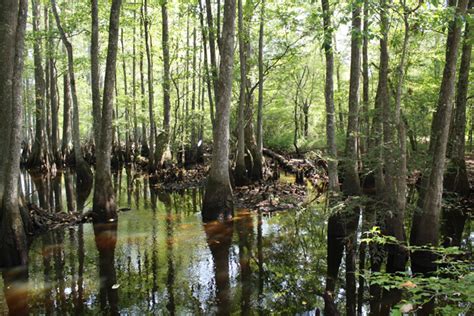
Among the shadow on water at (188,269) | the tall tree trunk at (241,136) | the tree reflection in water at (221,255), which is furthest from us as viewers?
the tall tree trunk at (241,136)

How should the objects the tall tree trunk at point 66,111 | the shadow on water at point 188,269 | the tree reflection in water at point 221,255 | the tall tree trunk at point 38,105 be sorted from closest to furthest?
the shadow on water at point 188,269 < the tree reflection in water at point 221,255 < the tall tree trunk at point 38,105 < the tall tree trunk at point 66,111

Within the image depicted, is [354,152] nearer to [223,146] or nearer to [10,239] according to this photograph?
[223,146]

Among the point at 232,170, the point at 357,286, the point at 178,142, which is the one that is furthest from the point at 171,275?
the point at 178,142

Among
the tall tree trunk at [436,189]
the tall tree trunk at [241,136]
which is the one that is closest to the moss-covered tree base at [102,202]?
the tall tree trunk at [241,136]

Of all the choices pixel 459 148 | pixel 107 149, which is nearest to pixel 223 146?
pixel 107 149

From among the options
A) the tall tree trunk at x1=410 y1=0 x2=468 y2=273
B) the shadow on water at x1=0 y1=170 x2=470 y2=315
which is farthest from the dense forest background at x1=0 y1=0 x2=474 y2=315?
the shadow on water at x1=0 y1=170 x2=470 y2=315

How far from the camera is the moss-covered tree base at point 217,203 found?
9.88 meters

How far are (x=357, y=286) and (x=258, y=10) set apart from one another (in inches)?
459

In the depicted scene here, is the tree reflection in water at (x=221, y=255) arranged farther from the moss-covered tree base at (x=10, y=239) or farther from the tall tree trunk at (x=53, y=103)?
the tall tree trunk at (x=53, y=103)

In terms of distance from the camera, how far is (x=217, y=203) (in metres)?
9.89

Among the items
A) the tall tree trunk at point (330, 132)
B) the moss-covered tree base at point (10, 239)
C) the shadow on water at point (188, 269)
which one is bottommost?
the shadow on water at point (188, 269)

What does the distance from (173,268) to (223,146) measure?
406cm

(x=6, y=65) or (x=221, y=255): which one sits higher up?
(x=6, y=65)

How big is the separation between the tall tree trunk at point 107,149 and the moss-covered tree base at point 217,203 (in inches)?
91.6
